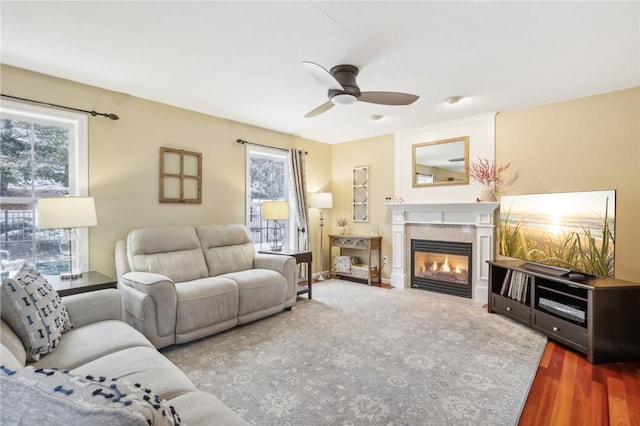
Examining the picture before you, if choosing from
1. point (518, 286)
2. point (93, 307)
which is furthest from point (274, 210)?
point (518, 286)

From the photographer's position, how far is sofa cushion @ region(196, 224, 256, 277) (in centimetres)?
362

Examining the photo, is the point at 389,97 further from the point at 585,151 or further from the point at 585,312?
the point at 585,312

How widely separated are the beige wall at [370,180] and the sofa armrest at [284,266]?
197 centimetres

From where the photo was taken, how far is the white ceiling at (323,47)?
198cm

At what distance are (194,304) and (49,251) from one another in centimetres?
156

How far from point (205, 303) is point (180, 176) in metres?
1.73

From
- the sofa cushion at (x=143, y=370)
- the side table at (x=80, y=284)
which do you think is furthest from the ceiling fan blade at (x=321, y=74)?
the side table at (x=80, y=284)

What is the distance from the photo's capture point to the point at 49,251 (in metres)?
2.99

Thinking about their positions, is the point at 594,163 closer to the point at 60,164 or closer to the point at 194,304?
the point at 194,304

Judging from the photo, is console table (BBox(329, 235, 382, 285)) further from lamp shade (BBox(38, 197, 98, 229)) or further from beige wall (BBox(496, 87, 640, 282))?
lamp shade (BBox(38, 197, 98, 229))

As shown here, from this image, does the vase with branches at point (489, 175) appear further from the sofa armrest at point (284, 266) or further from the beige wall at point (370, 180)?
the sofa armrest at point (284, 266)

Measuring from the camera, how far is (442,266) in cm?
466

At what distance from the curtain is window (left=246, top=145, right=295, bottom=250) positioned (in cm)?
15

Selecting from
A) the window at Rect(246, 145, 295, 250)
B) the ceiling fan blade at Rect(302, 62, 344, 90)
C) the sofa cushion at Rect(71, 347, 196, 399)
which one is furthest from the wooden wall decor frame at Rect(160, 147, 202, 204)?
the sofa cushion at Rect(71, 347, 196, 399)
